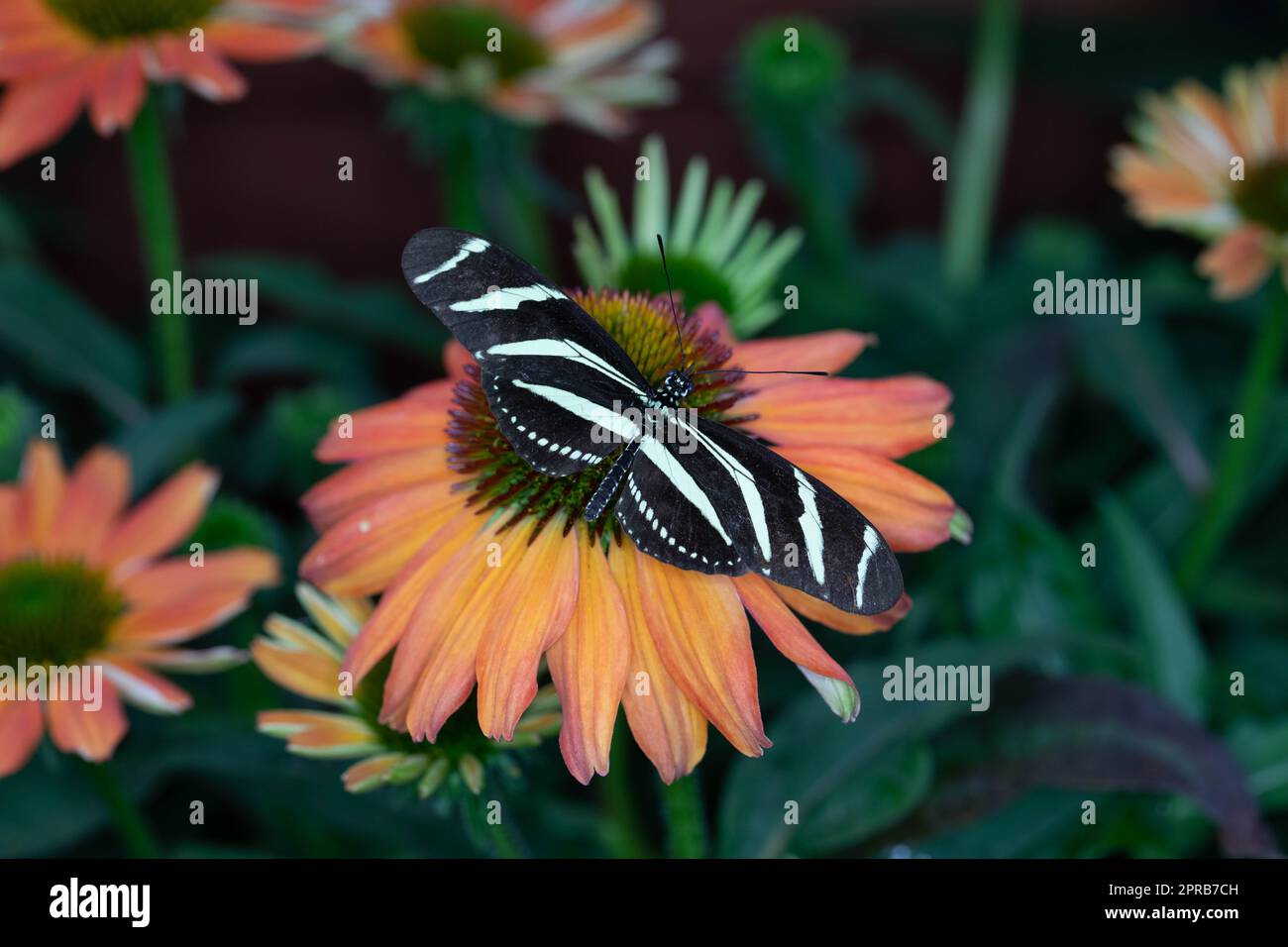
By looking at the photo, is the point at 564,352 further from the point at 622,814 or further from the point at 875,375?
the point at 875,375

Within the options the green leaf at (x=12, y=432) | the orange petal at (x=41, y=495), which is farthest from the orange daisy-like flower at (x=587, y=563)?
the green leaf at (x=12, y=432)

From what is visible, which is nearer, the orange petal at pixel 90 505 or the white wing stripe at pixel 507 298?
the white wing stripe at pixel 507 298

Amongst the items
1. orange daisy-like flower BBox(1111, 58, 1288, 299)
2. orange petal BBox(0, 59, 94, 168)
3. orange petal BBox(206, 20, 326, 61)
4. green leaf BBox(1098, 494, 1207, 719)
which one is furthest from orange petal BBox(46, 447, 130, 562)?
orange daisy-like flower BBox(1111, 58, 1288, 299)

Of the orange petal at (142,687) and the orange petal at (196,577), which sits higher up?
the orange petal at (196,577)

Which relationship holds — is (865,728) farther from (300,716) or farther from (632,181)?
(632,181)

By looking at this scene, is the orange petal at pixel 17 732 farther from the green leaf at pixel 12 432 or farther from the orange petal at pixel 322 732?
the green leaf at pixel 12 432

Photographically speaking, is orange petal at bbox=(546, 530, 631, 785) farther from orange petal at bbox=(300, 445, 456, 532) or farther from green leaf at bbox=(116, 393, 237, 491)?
green leaf at bbox=(116, 393, 237, 491)
